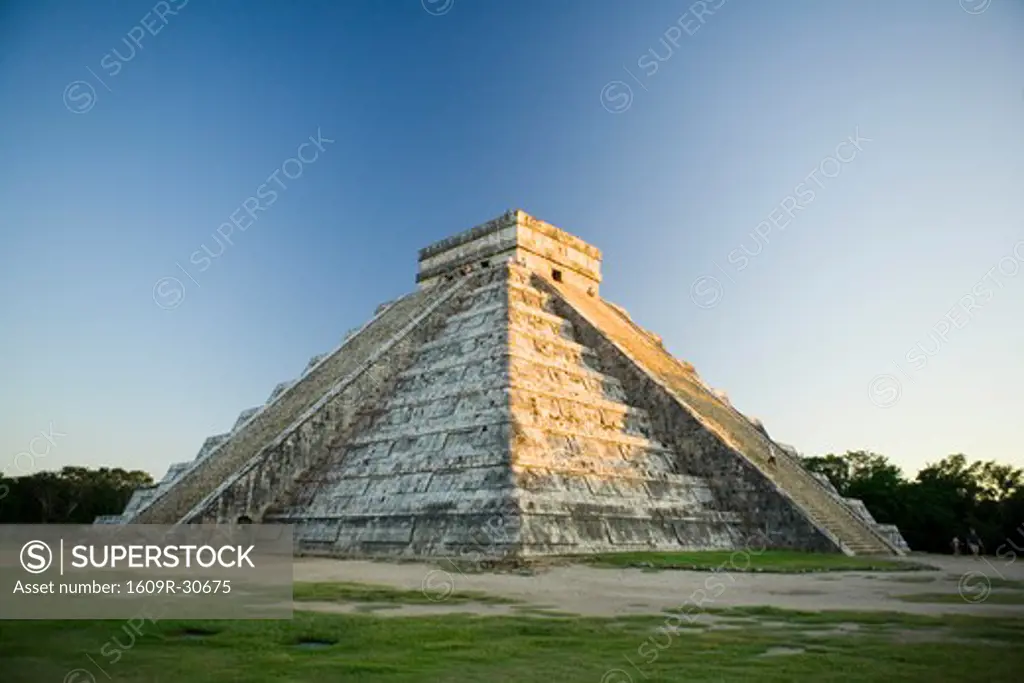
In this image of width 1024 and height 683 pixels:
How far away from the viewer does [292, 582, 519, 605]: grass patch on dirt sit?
7.57 m

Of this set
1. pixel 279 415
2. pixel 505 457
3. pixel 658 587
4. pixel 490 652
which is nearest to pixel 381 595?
pixel 490 652

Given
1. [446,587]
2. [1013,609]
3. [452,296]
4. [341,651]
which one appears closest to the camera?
[341,651]

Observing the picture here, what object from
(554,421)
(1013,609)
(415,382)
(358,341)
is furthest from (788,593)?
(358,341)

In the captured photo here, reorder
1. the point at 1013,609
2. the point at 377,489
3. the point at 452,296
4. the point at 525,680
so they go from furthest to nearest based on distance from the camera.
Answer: the point at 452,296
the point at 377,489
the point at 1013,609
the point at 525,680

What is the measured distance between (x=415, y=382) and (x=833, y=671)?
1442 centimetres

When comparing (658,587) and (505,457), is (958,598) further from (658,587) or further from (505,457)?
(505,457)

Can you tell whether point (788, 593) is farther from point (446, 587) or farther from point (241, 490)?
point (241, 490)

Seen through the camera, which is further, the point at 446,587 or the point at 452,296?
the point at 452,296

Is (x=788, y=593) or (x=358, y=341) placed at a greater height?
(x=358, y=341)

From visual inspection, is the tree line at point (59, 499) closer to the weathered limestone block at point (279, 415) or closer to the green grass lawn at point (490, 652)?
the weathered limestone block at point (279, 415)

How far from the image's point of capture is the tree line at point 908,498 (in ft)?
83.0

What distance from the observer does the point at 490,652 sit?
503 cm

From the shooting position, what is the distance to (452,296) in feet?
70.0

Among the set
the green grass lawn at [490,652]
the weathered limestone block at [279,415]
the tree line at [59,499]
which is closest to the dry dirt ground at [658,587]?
the green grass lawn at [490,652]
